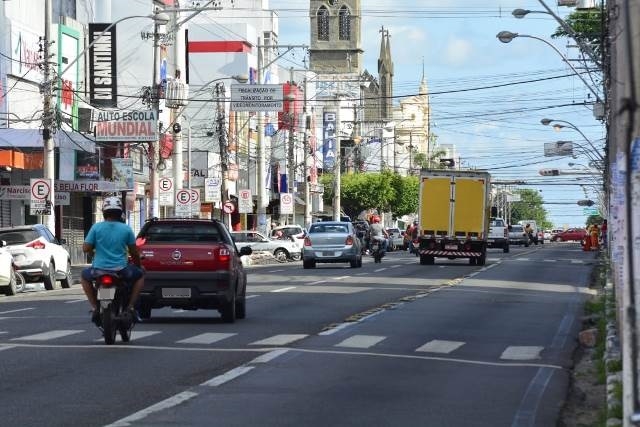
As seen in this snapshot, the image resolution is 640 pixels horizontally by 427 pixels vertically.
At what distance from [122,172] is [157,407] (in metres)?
47.9

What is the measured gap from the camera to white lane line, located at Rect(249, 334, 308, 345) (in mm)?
20094

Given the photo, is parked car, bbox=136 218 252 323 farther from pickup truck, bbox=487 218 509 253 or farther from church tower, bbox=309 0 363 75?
church tower, bbox=309 0 363 75

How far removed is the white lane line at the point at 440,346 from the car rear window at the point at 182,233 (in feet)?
16.7

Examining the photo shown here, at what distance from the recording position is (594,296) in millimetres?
34781

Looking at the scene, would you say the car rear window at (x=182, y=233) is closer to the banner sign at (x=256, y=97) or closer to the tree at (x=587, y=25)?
the banner sign at (x=256, y=97)

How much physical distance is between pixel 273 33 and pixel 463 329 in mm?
93464

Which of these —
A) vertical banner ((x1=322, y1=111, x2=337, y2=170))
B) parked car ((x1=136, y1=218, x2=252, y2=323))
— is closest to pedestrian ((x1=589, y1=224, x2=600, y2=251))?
vertical banner ((x1=322, y1=111, x2=337, y2=170))

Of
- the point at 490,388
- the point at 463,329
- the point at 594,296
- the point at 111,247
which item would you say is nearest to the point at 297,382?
the point at 490,388

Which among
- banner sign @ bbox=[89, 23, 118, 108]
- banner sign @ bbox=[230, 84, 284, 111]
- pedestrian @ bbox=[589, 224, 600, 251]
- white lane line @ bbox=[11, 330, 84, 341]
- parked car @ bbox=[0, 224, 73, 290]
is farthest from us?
pedestrian @ bbox=[589, 224, 600, 251]

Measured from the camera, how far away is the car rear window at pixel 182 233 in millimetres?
24578

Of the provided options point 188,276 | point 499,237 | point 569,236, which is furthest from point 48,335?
point 569,236

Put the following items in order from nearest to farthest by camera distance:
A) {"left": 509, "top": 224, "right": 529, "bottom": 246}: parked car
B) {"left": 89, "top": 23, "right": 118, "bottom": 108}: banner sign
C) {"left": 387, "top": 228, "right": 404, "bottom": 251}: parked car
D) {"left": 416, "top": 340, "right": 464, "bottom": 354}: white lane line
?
{"left": 416, "top": 340, "right": 464, "bottom": 354}: white lane line, {"left": 89, "top": 23, "right": 118, "bottom": 108}: banner sign, {"left": 387, "top": 228, "right": 404, "bottom": 251}: parked car, {"left": 509, "top": 224, "right": 529, "bottom": 246}: parked car

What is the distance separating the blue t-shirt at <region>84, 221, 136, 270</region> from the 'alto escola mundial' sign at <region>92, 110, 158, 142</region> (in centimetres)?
3816

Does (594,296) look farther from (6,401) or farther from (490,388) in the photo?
(6,401)
